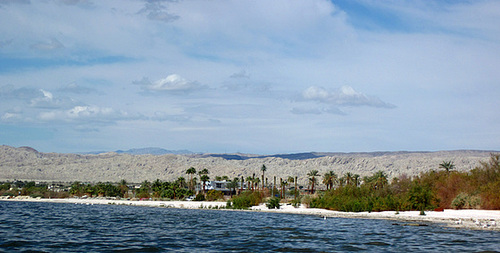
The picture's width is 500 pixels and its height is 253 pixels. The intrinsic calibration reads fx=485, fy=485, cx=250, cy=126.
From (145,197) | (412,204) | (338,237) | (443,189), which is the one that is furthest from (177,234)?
(145,197)

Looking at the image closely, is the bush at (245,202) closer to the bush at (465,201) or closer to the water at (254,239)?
the bush at (465,201)

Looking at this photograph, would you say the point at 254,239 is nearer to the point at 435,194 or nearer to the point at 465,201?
the point at 465,201

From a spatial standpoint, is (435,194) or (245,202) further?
(245,202)

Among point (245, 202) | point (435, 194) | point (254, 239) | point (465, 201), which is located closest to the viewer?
point (254, 239)

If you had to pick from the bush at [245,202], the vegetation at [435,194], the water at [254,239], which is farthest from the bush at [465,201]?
the bush at [245,202]

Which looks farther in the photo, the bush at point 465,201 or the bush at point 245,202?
the bush at point 245,202

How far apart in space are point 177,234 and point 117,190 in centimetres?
10087

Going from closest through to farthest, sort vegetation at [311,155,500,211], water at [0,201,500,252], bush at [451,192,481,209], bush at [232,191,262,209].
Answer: water at [0,201,500,252] → vegetation at [311,155,500,211] → bush at [451,192,481,209] → bush at [232,191,262,209]

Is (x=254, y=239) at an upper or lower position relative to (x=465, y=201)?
lower

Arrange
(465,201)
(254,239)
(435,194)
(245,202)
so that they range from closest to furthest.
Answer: (254,239) → (465,201) → (435,194) → (245,202)

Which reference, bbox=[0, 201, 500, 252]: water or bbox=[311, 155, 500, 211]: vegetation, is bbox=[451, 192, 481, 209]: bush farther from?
bbox=[0, 201, 500, 252]: water

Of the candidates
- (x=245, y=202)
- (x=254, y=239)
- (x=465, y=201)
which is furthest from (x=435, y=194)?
(x=245, y=202)

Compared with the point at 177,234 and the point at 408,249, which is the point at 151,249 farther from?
the point at 408,249

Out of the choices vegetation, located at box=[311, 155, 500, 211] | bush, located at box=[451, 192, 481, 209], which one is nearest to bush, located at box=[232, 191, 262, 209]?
vegetation, located at box=[311, 155, 500, 211]
